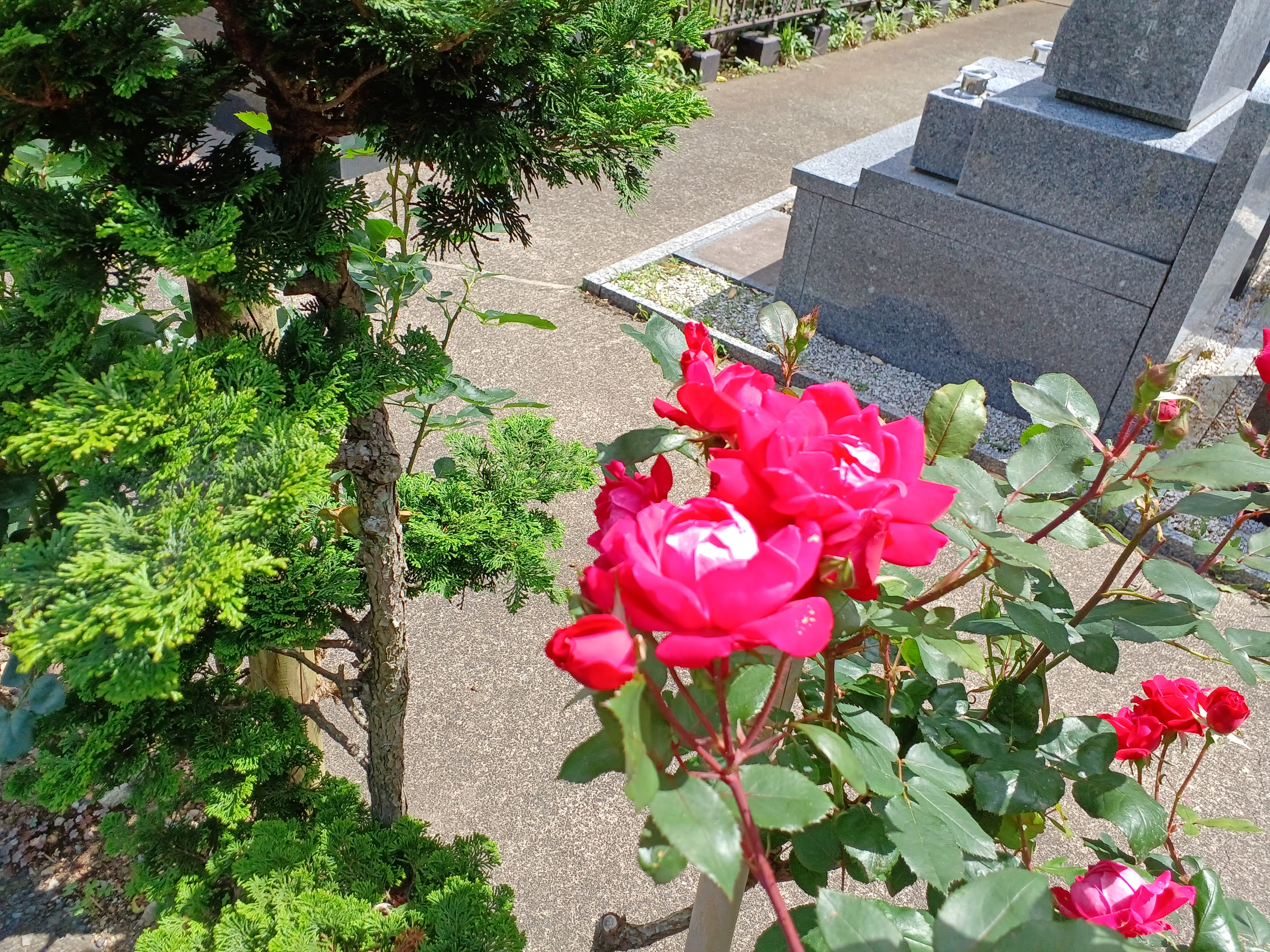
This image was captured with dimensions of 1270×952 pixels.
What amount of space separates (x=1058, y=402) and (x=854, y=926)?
0.71m

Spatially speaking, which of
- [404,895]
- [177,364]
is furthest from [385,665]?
[177,364]

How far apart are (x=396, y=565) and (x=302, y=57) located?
0.83 m

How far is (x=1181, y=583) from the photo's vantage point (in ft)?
3.52

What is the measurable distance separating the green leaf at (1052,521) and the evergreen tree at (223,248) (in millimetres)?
664

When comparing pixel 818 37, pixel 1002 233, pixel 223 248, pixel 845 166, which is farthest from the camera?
pixel 818 37

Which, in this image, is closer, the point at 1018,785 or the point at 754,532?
the point at 754,532

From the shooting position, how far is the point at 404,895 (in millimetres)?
1802

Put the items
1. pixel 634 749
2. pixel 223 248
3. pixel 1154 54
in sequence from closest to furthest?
pixel 634 749 < pixel 223 248 < pixel 1154 54

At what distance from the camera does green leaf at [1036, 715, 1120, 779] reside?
1.13 m

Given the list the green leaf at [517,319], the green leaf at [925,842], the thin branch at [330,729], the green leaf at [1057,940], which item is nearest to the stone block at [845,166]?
the green leaf at [517,319]

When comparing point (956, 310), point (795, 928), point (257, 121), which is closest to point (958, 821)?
point (795, 928)

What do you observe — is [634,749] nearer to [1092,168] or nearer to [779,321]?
[779,321]

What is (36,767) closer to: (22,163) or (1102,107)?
→ (22,163)

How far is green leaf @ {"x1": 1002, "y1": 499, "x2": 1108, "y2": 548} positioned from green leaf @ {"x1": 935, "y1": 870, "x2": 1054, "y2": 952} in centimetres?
40
